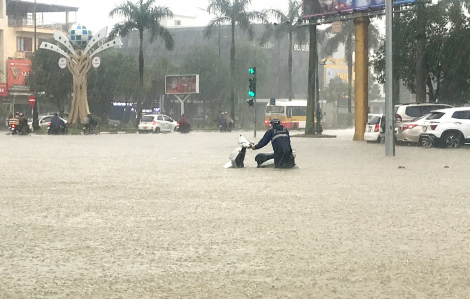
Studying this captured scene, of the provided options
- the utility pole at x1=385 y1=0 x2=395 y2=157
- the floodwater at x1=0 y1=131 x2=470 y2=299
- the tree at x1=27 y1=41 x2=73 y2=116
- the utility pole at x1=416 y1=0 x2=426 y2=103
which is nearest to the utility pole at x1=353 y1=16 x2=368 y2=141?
the utility pole at x1=416 y1=0 x2=426 y2=103

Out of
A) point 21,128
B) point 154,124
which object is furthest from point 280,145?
point 154,124

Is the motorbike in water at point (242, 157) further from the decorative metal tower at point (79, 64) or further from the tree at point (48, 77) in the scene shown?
the tree at point (48, 77)

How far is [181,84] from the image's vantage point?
275 feet

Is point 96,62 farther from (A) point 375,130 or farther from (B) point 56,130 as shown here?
(A) point 375,130

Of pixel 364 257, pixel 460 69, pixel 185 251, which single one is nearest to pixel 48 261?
pixel 185 251

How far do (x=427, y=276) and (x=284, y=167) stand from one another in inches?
534

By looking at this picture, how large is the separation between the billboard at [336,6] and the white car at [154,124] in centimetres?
1877

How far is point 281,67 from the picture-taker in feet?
380

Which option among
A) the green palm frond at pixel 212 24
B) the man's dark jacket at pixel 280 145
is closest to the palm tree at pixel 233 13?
the green palm frond at pixel 212 24

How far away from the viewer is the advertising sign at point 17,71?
86250 millimetres

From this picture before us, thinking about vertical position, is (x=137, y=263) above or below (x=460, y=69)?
below

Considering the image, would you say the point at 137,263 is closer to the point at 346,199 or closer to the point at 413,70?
the point at 346,199

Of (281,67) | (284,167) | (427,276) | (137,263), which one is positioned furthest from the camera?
(281,67)

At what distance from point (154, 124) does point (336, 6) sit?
72.0ft
